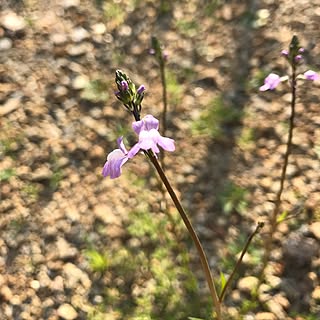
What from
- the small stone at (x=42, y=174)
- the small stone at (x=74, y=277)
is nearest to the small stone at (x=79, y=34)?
the small stone at (x=42, y=174)

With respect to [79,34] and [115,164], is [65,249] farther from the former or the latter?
[79,34]

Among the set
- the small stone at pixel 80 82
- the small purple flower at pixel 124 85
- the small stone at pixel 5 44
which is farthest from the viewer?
the small stone at pixel 5 44

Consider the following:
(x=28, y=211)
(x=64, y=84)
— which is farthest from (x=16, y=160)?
(x=64, y=84)

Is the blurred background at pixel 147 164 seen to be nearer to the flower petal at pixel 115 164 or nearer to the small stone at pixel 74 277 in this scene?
the small stone at pixel 74 277

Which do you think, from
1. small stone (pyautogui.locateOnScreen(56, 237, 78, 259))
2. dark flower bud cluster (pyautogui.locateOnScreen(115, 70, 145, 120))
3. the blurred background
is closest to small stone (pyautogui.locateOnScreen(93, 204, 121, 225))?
the blurred background

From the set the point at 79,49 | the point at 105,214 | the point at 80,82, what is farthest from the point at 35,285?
the point at 79,49

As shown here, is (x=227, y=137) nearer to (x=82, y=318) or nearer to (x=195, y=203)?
(x=195, y=203)

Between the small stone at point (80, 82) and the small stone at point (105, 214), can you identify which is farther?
the small stone at point (80, 82)

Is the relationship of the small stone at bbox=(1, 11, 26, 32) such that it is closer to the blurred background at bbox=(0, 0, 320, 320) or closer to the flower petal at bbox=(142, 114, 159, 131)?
the blurred background at bbox=(0, 0, 320, 320)
